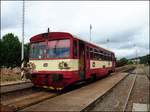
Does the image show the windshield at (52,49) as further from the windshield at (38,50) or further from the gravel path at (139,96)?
the gravel path at (139,96)

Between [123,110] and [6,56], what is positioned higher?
[6,56]

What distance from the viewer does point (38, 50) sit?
13664 mm

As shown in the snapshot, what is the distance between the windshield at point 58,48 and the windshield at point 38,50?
0.39 meters

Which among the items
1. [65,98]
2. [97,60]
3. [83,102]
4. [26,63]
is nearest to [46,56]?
[26,63]

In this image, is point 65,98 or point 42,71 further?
point 42,71

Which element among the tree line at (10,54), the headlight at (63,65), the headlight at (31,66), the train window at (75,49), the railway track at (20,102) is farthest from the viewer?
the tree line at (10,54)

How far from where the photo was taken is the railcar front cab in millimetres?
12516

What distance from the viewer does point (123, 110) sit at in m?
9.56

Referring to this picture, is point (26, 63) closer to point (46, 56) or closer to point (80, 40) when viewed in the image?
point (46, 56)

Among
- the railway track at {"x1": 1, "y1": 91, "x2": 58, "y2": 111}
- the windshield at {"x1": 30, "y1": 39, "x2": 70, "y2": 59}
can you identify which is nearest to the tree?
the windshield at {"x1": 30, "y1": 39, "x2": 70, "y2": 59}

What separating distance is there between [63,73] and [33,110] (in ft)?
13.6

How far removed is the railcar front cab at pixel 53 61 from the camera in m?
12.5

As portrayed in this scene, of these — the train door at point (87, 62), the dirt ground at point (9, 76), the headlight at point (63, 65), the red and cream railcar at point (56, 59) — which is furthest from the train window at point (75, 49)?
the dirt ground at point (9, 76)

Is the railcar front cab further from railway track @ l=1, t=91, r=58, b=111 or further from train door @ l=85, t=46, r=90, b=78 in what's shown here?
train door @ l=85, t=46, r=90, b=78
